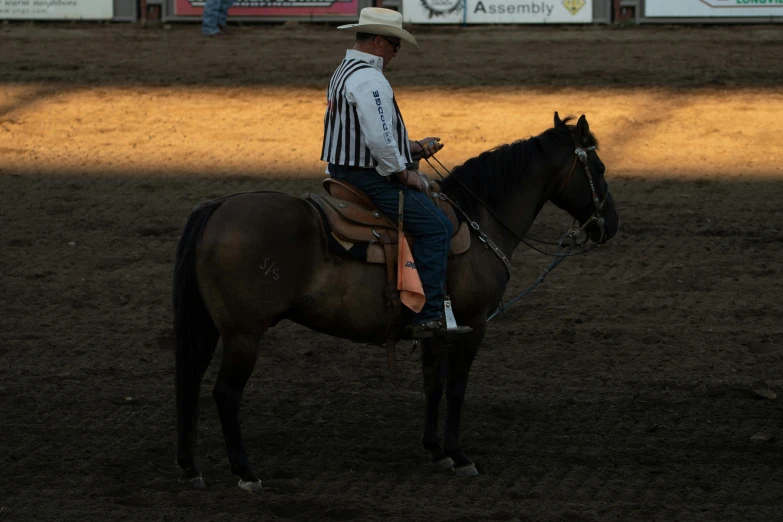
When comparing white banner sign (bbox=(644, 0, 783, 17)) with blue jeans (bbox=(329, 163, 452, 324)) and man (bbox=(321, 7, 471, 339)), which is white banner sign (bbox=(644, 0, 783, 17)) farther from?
blue jeans (bbox=(329, 163, 452, 324))

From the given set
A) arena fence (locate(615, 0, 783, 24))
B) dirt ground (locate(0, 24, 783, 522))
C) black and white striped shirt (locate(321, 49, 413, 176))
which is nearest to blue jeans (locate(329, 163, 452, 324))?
black and white striped shirt (locate(321, 49, 413, 176))

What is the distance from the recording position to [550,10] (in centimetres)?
1866

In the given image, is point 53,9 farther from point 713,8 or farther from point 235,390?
point 235,390

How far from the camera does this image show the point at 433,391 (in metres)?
6.73

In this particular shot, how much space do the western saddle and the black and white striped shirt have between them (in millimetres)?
211

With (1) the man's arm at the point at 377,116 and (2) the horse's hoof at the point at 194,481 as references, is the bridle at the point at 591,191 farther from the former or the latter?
(2) the horse's hoof at the point at 194,481

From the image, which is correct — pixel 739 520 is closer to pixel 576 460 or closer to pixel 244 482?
pixel 576 460

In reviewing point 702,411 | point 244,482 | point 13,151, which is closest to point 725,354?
point 702,411

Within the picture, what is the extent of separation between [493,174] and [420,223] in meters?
0.80

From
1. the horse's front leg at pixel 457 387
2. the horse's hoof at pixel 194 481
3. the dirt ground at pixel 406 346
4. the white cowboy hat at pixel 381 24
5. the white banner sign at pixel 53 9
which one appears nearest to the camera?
the white cowboy hat at pixel 381 24

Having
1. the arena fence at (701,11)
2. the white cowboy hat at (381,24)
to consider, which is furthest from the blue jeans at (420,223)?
the arena fence at (701,11)

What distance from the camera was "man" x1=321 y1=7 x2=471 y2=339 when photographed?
5887 millimetres

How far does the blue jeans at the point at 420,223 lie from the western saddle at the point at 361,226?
0.05 meters

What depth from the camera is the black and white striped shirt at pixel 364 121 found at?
587cm
